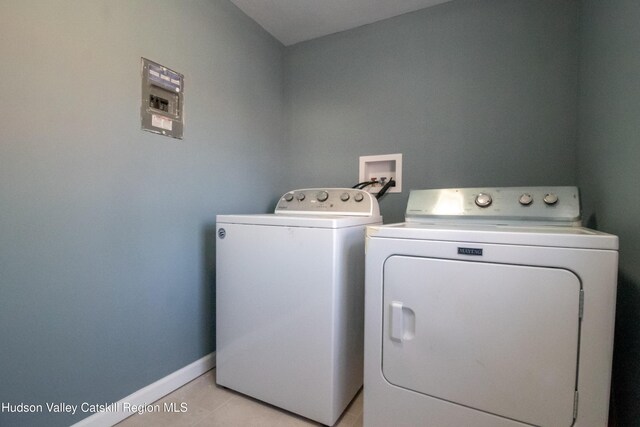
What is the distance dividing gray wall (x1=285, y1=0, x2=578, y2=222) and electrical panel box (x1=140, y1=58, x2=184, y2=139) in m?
0.91

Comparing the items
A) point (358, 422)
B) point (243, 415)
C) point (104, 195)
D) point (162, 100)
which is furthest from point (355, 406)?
point (162, 100)

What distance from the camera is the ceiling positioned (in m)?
1.67

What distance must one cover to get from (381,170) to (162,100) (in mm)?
1295

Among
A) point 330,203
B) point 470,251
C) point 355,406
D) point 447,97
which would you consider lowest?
point 355,406

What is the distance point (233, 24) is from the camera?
170cm

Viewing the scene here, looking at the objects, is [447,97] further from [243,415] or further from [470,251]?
[243,415]

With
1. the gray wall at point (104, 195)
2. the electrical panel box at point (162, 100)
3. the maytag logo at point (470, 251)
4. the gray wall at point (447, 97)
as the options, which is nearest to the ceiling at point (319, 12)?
the gray wall at point (447, 97)

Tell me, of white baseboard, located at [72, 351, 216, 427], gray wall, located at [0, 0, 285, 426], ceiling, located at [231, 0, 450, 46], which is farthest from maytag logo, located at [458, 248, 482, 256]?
ceiling, located at [231, 0, 450, 46]

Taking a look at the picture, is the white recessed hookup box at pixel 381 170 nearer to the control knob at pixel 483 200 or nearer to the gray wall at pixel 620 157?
the control knob at pixel 483 200

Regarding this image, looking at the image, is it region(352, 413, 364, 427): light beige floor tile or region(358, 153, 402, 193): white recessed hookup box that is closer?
region(352, 413, 364, 427): light beige floor tile

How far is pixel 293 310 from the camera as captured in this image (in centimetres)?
121

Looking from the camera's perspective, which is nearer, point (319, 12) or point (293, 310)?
point (293, 310)

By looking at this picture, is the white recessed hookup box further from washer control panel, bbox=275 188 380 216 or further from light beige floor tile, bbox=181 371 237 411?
light beige floor tile, bbox=181 371 237 411

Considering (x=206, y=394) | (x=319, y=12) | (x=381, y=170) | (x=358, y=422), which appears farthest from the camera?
(x=381, y=170)
